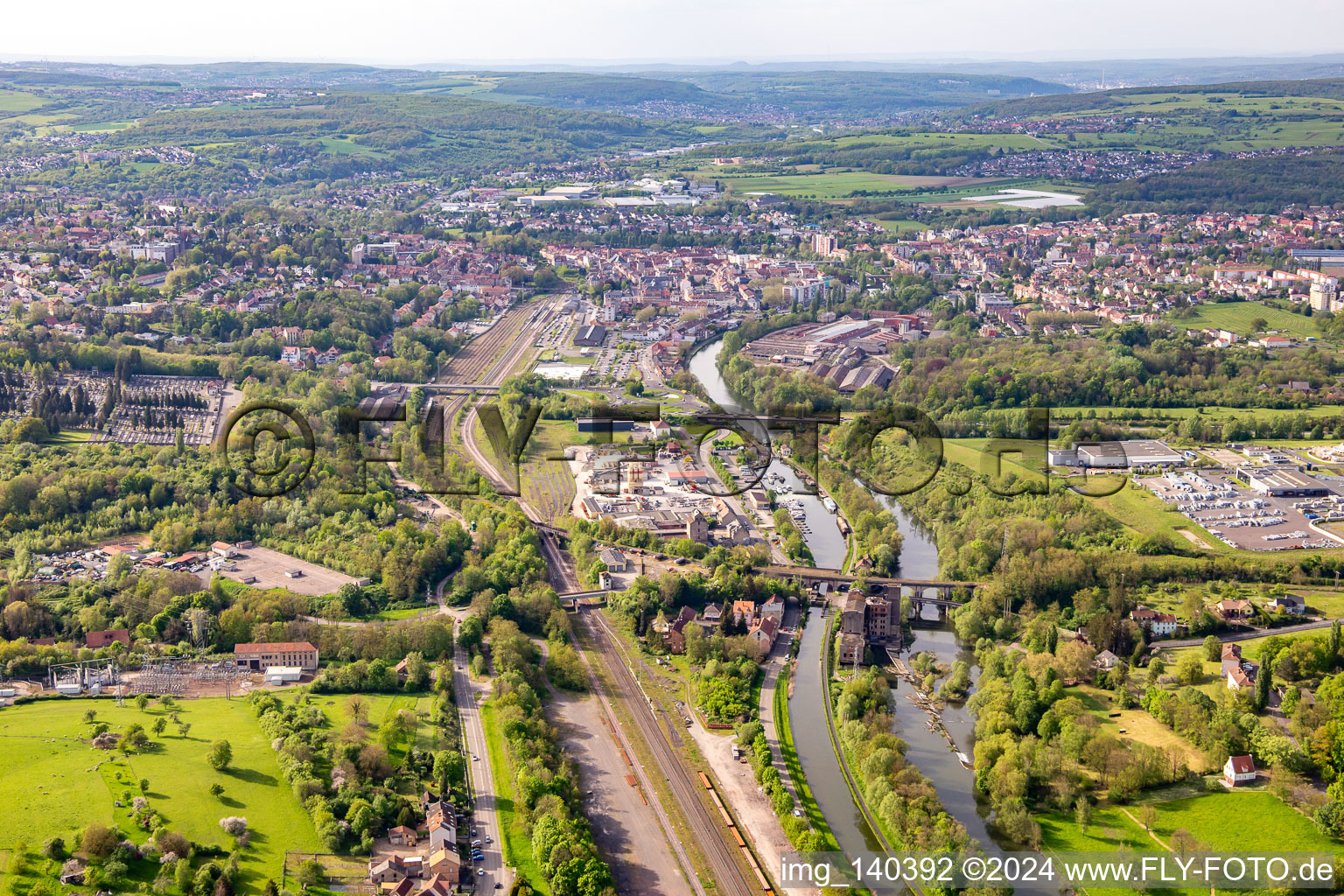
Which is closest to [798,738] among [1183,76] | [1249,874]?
[1249,874]

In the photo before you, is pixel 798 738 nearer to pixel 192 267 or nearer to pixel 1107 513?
pixel 1107 513

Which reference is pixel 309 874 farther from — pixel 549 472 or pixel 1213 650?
pixel 549 472

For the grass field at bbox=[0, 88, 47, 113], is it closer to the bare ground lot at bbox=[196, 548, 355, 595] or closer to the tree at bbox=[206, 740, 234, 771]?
the bare ground lot at bbox=[196, 548, 355, 595]

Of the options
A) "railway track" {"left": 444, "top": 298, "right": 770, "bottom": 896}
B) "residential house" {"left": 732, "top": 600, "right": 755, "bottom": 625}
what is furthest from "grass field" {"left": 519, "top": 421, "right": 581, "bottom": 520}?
"residential house" {"left": 732, "top": 600, "right": 755, "bottom": 625}

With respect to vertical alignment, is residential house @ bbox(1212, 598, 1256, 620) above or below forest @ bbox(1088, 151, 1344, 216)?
below

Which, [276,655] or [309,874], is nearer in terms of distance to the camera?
[309,874]

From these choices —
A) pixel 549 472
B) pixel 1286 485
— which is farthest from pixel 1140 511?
pixel 549 472

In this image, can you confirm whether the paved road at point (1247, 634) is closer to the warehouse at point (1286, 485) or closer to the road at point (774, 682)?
the road at point (774, 682)
